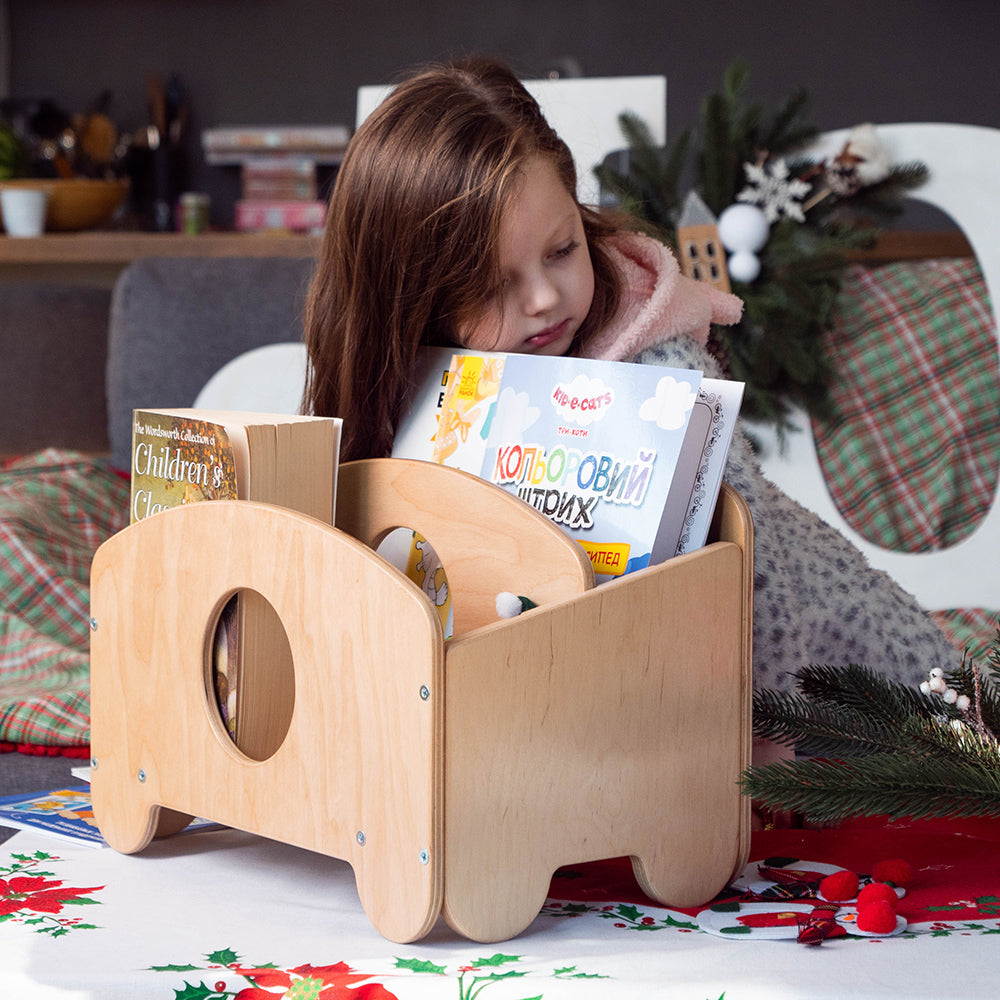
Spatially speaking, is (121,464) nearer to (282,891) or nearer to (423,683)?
(282,891)

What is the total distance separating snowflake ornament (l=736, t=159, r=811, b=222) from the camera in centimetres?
183

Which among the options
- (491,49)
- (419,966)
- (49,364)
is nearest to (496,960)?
(419,966)

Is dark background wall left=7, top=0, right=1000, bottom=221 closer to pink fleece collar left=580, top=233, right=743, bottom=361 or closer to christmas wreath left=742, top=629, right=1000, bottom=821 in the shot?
pink fleece collar left=580, top=233, right=743, bottom=361

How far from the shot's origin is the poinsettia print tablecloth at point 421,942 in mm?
583

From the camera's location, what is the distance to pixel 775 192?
1.84m

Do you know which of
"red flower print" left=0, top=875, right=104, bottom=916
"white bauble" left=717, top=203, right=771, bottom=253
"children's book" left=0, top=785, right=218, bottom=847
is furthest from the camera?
"white bauble" left=717, top=203, right=771, bottom=253

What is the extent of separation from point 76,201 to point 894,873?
2.39 m

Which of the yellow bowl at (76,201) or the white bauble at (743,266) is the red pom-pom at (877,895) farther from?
the yellow bowl at (76,201)

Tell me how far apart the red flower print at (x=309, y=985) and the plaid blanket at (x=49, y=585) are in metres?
0.54

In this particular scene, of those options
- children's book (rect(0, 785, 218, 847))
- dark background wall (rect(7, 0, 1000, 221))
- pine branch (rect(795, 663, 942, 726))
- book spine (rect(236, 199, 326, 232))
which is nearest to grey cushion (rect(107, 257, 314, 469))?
children's book (rect(0, 785, 218, 847))

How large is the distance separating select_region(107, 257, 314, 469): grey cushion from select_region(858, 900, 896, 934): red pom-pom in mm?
1388

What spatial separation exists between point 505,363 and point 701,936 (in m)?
0.39

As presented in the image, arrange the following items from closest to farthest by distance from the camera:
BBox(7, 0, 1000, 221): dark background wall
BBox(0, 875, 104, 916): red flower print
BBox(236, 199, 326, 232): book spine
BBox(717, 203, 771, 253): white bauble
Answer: BBox(0, 875, 104, 916): red flower print → BBox(717, 203, 771, 253): white bauble → BBox(236, 199, 326, 232): book spine → BBox(7, 0, 1000, 221): dark background wall

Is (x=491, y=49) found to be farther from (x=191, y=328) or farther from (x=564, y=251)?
(x=564, y=251)
